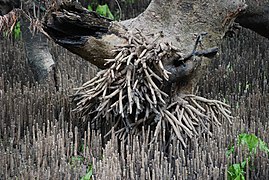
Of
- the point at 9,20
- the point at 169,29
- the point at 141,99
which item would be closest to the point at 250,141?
the point at 141,99

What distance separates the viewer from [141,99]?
3.12m

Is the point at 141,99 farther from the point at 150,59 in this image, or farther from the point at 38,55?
the point at 38,55

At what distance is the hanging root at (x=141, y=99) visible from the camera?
10.2 ft

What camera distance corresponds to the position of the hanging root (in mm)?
3105

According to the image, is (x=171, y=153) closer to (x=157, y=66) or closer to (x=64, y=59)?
(x=157, y=66)

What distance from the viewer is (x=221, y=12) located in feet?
11.6

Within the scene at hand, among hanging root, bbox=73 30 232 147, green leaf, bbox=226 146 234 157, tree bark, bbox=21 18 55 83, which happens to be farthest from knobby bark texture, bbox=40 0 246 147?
tree bark, bbox=21 18 55 83

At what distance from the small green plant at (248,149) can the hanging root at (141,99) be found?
0.27 m

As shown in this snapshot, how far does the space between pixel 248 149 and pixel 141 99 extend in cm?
65

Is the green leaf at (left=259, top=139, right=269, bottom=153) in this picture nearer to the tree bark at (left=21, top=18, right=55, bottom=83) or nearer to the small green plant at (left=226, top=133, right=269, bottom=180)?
the small green plant at (left=226, top=133, right=269, bottom=180)

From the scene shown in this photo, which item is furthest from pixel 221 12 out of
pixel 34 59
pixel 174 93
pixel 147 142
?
pixel 34 59

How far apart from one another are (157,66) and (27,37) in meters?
1.86

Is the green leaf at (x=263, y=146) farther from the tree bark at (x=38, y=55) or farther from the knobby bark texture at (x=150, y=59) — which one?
the tree bark at (x=38, y=55)

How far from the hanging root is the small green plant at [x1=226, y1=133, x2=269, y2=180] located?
0.27 metres
